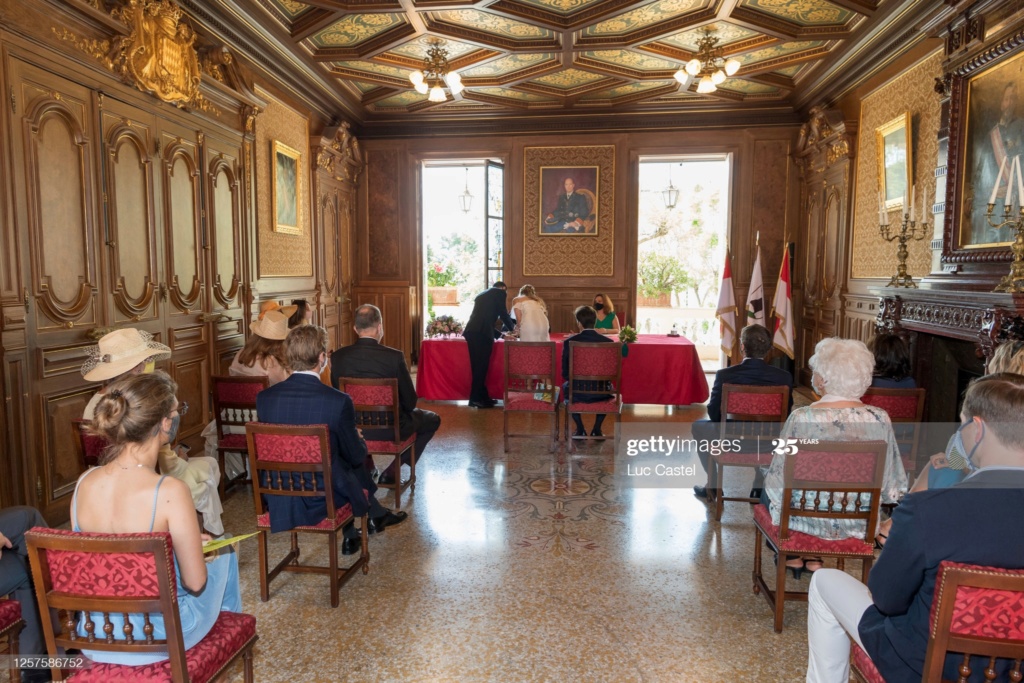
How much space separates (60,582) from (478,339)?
18.3ft

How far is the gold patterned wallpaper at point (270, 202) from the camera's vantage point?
22.6ft

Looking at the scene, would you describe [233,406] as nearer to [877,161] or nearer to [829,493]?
[829,493]

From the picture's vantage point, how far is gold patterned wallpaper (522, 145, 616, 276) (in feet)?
32.1

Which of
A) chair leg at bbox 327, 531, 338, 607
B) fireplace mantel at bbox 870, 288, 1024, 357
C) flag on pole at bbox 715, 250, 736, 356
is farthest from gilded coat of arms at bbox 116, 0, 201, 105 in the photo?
flag on pole at bbox 715, 250, 736, 356

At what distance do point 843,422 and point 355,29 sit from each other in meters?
6.15

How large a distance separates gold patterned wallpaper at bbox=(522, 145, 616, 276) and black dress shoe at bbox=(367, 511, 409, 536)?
21.0 ft

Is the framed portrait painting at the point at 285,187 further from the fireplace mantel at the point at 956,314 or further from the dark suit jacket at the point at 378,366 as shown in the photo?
the fireplace mantel at the point at 956,314

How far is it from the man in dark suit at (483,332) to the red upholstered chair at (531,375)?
1448mm

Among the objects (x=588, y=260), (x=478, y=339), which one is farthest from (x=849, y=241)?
(x=478, y=339)

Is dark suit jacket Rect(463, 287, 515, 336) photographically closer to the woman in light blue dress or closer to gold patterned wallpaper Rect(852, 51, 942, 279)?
gold patterned wallpaper Rect(852, 51, 942, 279)

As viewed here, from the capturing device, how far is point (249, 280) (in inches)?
258

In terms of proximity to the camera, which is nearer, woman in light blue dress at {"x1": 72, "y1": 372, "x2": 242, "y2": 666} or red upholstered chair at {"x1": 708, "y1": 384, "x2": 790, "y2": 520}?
woman in light blue dress at {"x1": 72, "y1": 372, "x2": 242, "y2": 666}

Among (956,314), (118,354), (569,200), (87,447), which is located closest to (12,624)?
(87,447)

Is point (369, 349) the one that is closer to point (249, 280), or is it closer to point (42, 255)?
point (42, 255)
